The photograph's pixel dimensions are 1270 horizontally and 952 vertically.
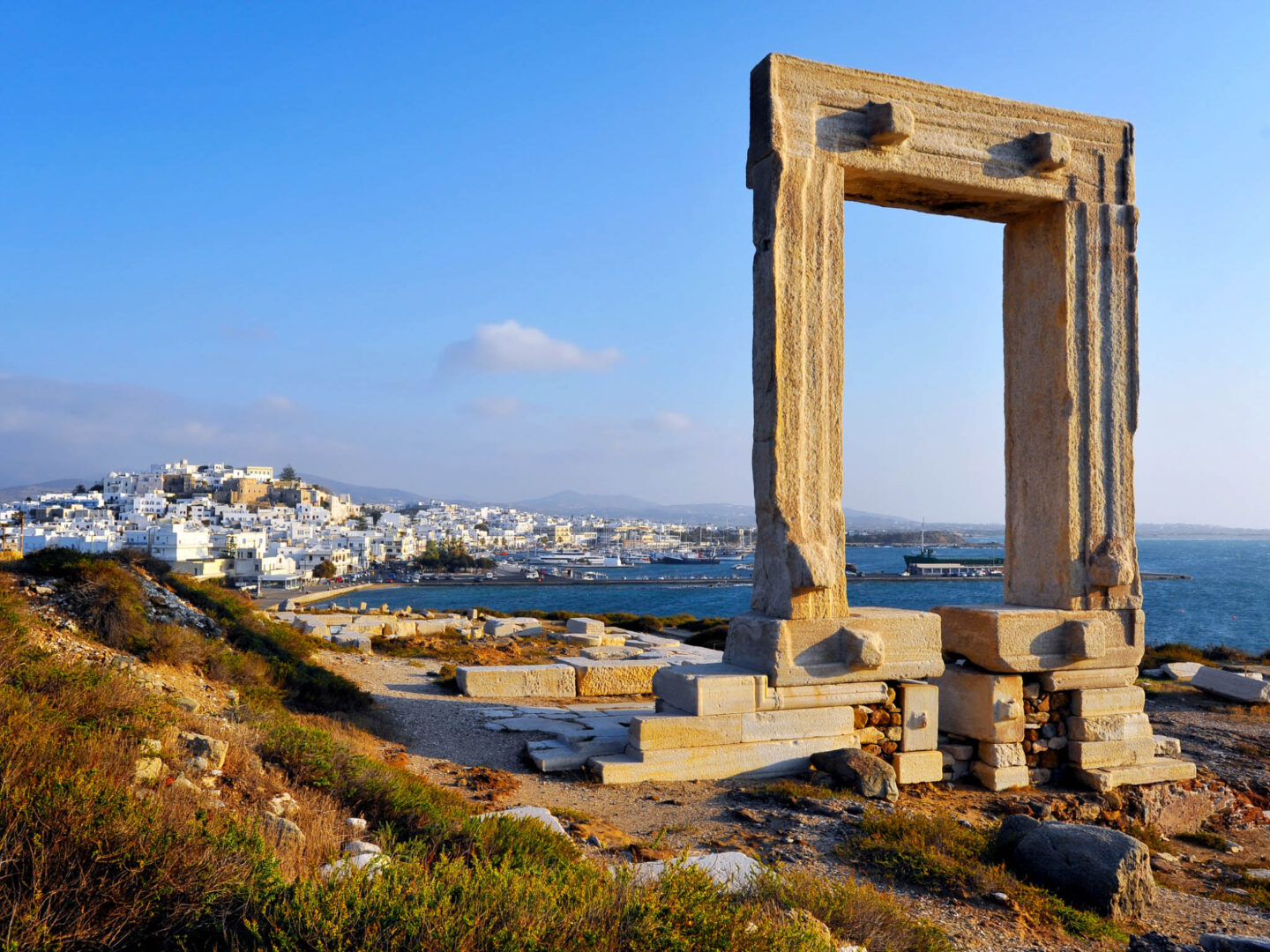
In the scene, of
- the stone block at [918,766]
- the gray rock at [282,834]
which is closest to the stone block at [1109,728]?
the stone block at [918,766]

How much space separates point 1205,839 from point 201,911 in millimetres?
7472

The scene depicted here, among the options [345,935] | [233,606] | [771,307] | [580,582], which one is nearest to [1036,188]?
[771,307]

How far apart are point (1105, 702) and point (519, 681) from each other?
21.4 feet

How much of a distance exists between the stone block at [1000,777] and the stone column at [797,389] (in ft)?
6.52

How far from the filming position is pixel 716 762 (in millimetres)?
6887

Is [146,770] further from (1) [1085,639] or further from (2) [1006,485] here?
(2) [1006,485]

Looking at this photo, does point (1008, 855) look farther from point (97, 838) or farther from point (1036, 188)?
point (1036, 188)

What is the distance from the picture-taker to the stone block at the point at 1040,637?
762 centimetres

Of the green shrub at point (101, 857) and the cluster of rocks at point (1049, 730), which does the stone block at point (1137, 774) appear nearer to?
the cluster of rocks at point (1049, 730)

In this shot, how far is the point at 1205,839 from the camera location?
22.6 feet

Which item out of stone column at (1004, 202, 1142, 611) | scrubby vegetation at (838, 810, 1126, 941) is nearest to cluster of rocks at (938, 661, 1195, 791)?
stone column at (1004, 202, 1142, 611)

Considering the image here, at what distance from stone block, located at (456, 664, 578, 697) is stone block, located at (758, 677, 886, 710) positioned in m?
4.59

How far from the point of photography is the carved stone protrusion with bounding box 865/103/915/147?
7434 millimetres

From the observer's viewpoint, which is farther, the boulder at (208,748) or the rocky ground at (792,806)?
the rocky ground at (792,806)
